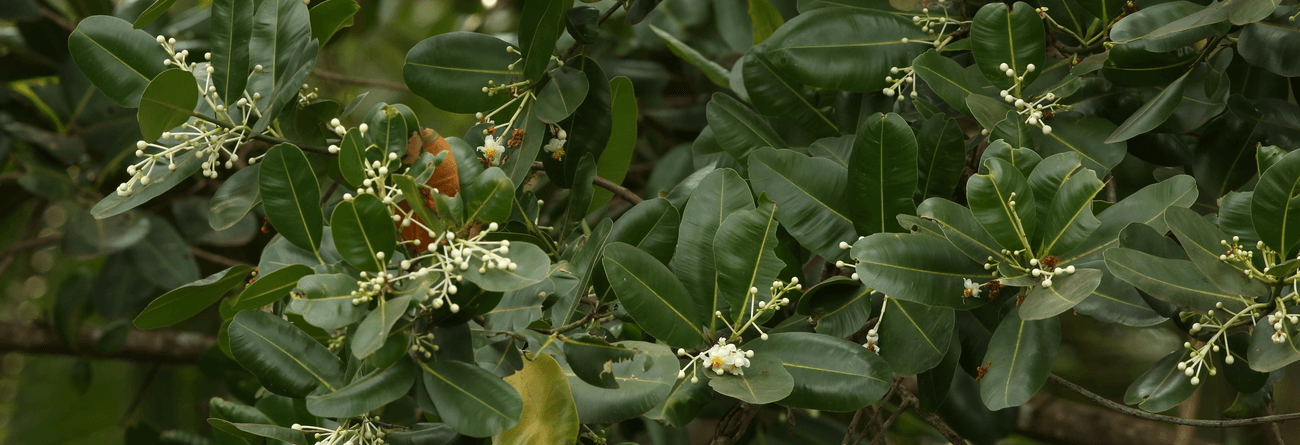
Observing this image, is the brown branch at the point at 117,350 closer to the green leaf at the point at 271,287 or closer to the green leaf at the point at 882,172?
the green leaf at the point at 271,287

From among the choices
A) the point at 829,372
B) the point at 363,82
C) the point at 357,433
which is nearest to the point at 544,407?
the point at 357,433

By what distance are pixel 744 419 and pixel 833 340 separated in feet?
0.97

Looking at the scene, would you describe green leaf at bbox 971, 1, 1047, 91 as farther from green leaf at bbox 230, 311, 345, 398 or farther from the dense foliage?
green leaf at bbox 230, 311, 345, 398

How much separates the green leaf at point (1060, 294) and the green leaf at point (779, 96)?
502mm

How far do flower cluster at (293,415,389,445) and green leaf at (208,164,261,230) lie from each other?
0.87 ft

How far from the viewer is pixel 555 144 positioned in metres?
1.19

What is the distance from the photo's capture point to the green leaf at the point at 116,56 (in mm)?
1021

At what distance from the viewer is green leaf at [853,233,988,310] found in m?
0.83

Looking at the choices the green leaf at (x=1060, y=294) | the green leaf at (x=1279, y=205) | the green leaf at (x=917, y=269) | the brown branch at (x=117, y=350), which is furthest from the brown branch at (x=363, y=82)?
the green leaf at (x=1279, y=205)

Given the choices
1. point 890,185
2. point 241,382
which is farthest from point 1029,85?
point 241,382

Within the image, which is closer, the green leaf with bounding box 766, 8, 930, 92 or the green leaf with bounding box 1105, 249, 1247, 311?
the green leaf with bounding box 1105, 249, 1247, 311

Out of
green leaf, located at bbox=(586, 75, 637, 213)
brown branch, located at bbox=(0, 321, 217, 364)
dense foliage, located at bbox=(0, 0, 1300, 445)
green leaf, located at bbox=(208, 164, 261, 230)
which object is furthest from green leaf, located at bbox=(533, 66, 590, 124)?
brown branch, located at bbox=(0, 321, 217, 364)

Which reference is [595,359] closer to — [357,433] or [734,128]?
[357,433]

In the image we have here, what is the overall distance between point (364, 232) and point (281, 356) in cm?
22
